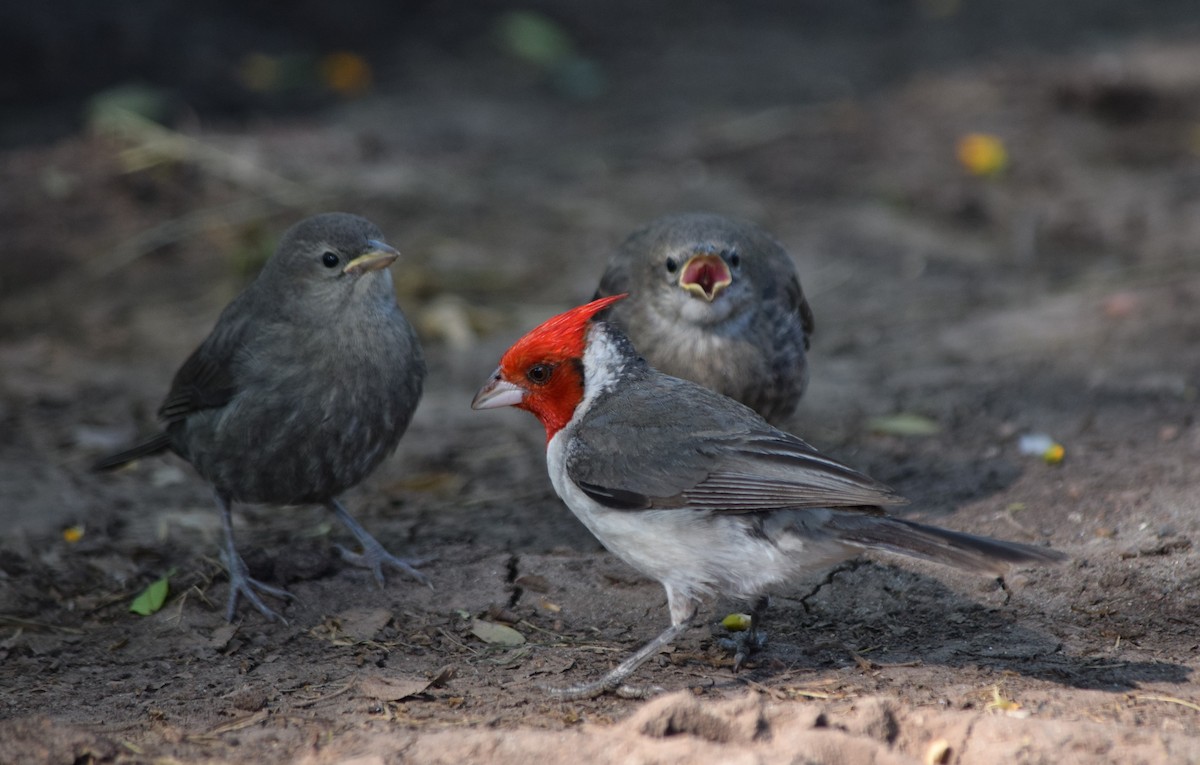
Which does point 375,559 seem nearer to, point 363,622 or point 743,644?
point 363,622

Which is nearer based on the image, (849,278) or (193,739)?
(193,739)

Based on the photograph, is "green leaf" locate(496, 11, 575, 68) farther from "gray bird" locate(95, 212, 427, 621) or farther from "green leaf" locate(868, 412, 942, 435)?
"gray bird" locate(95, 212, 427, 621)

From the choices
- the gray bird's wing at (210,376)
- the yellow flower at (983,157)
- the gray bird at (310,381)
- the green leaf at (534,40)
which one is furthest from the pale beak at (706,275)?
the green leaf at (534,40)

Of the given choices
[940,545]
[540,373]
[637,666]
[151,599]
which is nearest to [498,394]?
[540,373]

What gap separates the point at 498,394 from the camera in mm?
4461

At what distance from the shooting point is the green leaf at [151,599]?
4629 millimetres

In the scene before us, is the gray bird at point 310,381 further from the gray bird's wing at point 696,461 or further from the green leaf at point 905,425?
the green leaf at point 905,425

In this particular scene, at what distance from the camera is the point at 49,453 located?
6.01 m

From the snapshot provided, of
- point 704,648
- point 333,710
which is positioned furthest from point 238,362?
point 704,648

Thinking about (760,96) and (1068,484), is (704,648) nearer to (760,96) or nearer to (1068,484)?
(1068,484)

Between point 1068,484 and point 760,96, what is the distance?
6.92 meters

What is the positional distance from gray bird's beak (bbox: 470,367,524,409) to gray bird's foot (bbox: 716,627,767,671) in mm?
1088

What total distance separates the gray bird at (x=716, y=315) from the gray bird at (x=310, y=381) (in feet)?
3.33

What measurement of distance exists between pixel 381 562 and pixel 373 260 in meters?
1.15
